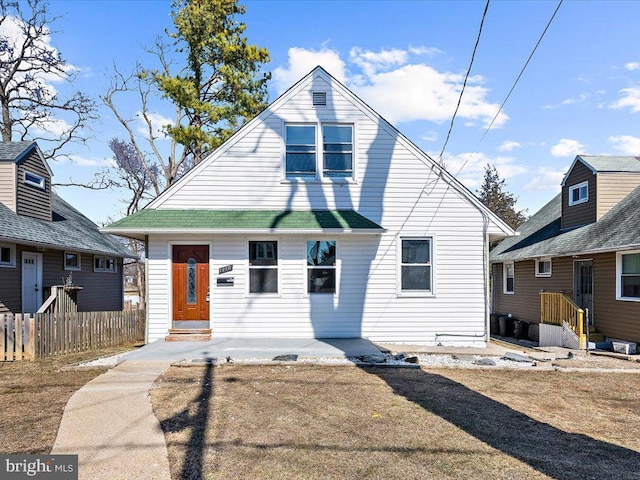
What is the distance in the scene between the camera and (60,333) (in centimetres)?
998

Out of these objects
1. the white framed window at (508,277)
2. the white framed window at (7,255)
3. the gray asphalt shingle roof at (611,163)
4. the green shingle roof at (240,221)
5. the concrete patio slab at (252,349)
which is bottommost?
the concrete patio slab at (252,349)

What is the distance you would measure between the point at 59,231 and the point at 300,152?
10769 mm

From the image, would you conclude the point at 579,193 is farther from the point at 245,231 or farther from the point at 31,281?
the point at 31,281

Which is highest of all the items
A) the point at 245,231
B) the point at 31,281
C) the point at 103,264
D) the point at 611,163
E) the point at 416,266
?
the point at 611,163

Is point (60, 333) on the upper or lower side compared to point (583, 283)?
lower

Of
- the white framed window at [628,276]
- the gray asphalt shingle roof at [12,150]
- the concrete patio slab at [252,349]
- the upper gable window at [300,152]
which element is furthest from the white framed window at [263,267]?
the white framed window at [628,276]

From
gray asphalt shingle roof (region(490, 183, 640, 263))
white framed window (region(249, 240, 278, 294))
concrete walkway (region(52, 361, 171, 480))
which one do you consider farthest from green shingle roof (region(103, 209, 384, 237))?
gray asphalt shingle roof (region(490, 183, 640, 263))

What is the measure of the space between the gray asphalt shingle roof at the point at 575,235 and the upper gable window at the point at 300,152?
9.27 metres

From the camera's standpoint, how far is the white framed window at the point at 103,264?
19109 mm

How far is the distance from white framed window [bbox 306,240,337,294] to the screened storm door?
2763mm

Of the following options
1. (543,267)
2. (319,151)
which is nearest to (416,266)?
(319,151)

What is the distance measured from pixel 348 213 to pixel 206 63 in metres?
17.7

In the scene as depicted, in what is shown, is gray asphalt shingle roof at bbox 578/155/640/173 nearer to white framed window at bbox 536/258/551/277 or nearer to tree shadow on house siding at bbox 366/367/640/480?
white framed window at bbox 536/258/551/277

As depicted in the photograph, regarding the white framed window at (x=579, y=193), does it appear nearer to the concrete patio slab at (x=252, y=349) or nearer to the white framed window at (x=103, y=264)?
the concrete patio slab at (x=252, y=349)
